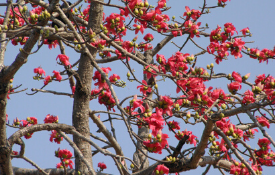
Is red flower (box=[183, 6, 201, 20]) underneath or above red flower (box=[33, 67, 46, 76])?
above

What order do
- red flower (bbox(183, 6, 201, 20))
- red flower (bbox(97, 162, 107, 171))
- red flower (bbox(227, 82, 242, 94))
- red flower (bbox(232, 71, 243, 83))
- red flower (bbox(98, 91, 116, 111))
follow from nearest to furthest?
red flower (bbox(227, 82, 242, 94))
red flower (bbox(232, 71, 243, 83))
red flower (bbox(183, 6, 201, 20))
red flower (bbox(98, 91, 116, 111))
red flower (bbox(97, 162, 107, 171))

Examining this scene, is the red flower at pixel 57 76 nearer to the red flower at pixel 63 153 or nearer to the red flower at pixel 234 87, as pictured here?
the red flower at pixel 63 153

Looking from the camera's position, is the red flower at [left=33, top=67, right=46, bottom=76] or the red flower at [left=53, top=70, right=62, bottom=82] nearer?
the red flower at [left=53, top=70, right=62, bottom=82]

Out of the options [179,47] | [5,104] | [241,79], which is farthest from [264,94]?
[5,104]

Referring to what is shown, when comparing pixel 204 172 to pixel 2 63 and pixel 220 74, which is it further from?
pixel 2 63

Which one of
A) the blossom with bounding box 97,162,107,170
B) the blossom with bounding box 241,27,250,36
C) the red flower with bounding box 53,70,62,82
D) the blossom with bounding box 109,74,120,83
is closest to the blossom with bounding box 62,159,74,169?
the blossom with bounding box 97,162,107,170

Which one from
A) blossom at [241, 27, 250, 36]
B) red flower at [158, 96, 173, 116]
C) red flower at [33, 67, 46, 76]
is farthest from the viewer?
blossom at [241, 27, 250, 36]

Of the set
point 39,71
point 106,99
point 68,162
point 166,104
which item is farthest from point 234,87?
point 68,162

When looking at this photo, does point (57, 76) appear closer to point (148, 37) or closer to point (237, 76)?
point (148, 37)

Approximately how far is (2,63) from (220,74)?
2411mm

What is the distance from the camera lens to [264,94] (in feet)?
11.1

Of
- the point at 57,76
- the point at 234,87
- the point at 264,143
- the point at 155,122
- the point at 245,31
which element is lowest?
the point at 155,122

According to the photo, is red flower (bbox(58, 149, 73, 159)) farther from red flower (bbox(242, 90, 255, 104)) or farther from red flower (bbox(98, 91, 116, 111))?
red flower (bbox(242, 90, 255, 104))

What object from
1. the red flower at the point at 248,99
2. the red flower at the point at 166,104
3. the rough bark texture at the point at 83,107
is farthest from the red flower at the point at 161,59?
the rough bark texture at the point at 83,107
